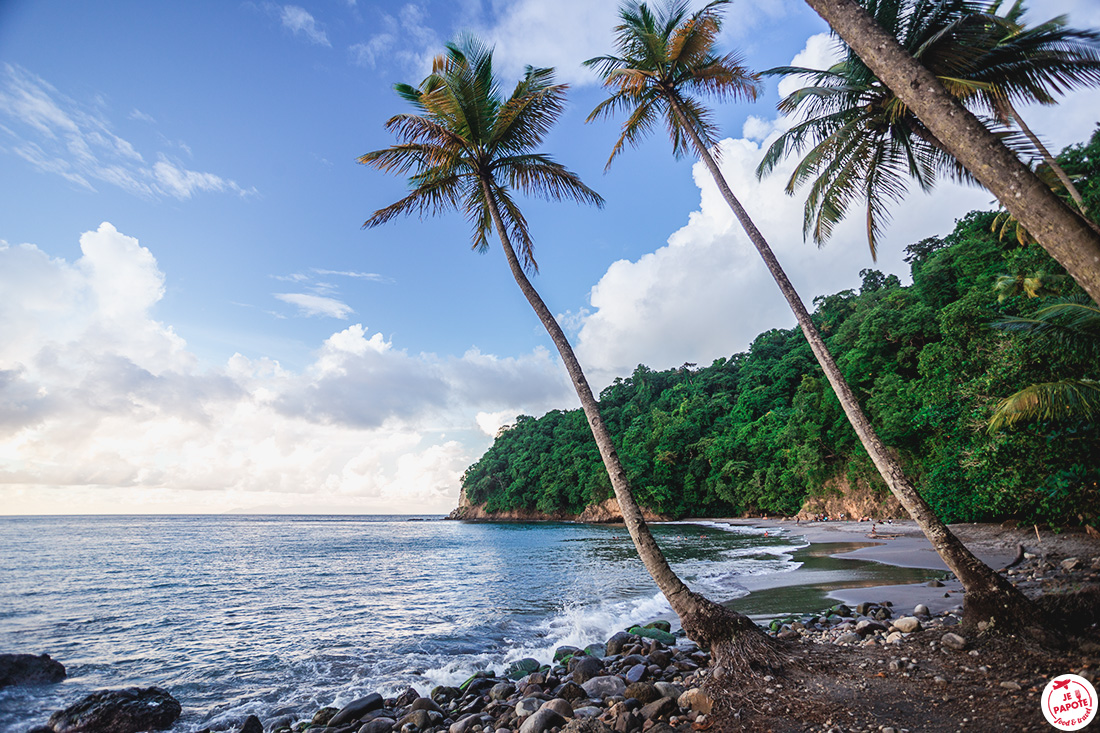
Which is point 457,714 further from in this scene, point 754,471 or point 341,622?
point 754,471

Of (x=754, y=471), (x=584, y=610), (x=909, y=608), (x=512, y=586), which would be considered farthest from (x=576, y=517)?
(x=909, y=608)

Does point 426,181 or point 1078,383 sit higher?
point 426,181

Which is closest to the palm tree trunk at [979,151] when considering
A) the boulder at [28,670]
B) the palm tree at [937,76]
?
the palm tree at [937,76]

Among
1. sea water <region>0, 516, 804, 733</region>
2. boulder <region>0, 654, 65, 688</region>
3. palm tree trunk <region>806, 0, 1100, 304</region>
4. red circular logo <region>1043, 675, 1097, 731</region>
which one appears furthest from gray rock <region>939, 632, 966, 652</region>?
boulder <region>0, 654, 65, 688</region>

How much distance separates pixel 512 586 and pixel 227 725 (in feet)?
37.4

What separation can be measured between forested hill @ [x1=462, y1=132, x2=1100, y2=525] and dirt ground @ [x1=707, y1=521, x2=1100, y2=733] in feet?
22.8

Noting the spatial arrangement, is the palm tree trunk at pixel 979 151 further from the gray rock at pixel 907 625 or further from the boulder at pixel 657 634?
the boulder at pixel 657 634

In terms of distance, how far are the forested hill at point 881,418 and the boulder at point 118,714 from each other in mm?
16189

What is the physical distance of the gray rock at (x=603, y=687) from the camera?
5.89m

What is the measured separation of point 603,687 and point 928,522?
455 centimetres

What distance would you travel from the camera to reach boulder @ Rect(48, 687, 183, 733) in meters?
6.53

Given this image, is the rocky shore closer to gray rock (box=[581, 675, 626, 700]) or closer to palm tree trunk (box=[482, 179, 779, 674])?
gray rock (box=[581, 675, 626, 700])

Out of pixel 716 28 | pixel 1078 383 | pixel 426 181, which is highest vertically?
pixel 716 28

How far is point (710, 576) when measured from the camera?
1572 cm
